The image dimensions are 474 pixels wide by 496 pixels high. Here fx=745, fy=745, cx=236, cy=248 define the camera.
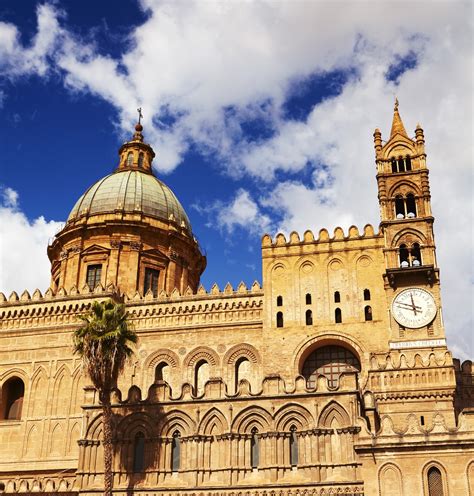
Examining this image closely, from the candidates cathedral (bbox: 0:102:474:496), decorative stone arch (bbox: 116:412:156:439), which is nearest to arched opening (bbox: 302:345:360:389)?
cathedral (bbox: 0:102:474:496)

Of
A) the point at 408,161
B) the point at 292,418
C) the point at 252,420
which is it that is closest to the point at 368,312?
the point at 408,161

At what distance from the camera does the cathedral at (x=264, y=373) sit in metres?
30.6

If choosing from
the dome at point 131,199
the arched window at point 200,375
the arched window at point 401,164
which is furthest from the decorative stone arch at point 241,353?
the dome at point 131,199

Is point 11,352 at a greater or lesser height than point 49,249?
lesser

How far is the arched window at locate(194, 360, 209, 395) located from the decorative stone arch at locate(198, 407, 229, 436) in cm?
848

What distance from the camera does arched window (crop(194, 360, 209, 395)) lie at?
136ft

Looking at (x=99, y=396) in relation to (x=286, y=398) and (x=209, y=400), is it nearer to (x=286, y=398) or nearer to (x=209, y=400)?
(x=209, y=400)

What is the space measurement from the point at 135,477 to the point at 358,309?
14859 mm

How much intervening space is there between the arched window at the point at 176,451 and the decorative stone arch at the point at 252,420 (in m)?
2.63

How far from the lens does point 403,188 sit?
136 ft

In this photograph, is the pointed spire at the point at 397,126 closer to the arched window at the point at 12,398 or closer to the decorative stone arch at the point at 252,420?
the decorative stone arch at the point at 252,420

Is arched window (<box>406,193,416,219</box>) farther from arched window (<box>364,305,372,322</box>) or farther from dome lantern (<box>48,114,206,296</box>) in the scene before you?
dome lantern (<box>48,114,206,296</box>)

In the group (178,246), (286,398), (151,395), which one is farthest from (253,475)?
(178,246)

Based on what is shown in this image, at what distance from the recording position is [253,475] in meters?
31.1
